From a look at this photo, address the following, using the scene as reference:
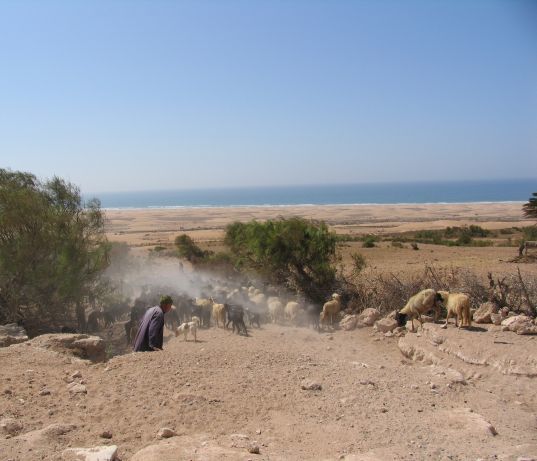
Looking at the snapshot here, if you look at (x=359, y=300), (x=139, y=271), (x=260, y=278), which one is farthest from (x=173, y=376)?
(x=139, y=271)

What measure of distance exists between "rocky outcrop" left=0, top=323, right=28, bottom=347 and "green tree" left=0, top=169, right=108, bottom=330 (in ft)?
6.49

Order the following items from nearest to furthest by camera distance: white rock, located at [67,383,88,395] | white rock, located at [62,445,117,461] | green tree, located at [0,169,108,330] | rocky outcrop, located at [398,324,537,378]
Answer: white rock, located at [62,445,117,461], white rock, located at [67,383,88,395], rocky outcrop, located at [398,324,537,378], green tree, located at [0,169,108,330]

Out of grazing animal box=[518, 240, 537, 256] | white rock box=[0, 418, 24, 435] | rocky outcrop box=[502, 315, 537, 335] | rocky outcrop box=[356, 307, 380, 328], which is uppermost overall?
white rock box=[0, 418, 24, 435]

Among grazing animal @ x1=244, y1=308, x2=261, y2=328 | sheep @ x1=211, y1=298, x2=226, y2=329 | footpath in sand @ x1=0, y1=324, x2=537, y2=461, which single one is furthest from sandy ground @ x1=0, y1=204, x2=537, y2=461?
grazing animal @ x1=244, y1=308, x2=261, y2=328

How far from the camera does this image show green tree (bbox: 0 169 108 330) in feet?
44.6

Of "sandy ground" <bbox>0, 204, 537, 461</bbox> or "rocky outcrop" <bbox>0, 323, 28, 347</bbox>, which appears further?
"rocky outcrop" <bbox>0, 323, 28, 347</bbox>

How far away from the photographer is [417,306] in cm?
1170

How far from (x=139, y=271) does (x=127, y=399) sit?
59.6ft

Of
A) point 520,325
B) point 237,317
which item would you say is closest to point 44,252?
point 237,317

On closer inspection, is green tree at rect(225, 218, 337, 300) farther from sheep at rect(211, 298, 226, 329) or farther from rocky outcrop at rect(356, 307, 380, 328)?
sheep at rect(211, 298, 226, 329)

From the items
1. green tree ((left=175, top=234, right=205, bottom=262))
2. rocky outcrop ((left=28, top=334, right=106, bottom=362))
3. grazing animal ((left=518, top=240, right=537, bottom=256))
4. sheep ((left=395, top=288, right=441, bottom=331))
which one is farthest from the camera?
green tree ((left=175, top=234, right=205, bottom=262))

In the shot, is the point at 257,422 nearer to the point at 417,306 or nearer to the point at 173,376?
the point at 173,376

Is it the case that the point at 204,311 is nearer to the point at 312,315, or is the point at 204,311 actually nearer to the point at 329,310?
the point at 312,315

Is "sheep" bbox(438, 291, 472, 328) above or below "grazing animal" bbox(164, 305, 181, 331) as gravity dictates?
above
